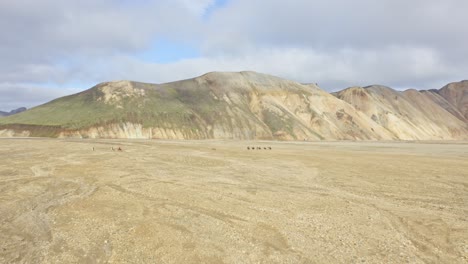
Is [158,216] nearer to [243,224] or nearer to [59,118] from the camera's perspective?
[243,224]

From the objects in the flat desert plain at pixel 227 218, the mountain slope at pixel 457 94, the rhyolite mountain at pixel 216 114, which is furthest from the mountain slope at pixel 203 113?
the mountain slope at pixel 457 94

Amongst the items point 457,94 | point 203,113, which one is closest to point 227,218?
Answer: point 203,113

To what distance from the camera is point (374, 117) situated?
120562 millimetres

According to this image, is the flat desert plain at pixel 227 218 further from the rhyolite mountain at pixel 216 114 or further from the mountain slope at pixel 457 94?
the mountain slope at pixel 457 94

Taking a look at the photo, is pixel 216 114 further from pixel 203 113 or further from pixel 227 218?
pixel 227 218

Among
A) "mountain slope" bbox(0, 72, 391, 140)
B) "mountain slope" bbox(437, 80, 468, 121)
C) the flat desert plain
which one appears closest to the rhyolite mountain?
"mountain slope" bbox(0, 72, 391, 140)

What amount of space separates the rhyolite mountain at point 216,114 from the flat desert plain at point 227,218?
2194 inches

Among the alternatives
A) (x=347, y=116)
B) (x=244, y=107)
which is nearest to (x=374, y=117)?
(x=347, y=116)

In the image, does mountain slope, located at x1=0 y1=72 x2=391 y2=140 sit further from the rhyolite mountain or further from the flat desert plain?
the flat desert plain

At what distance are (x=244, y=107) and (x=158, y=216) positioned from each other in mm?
81952

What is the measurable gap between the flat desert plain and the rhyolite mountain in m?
55.7

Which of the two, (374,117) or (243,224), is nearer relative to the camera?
(243,224)

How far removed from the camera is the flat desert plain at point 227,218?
28.1ft

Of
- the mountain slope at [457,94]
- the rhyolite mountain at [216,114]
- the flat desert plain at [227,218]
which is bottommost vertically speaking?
the flat desert plain at [227,218]
